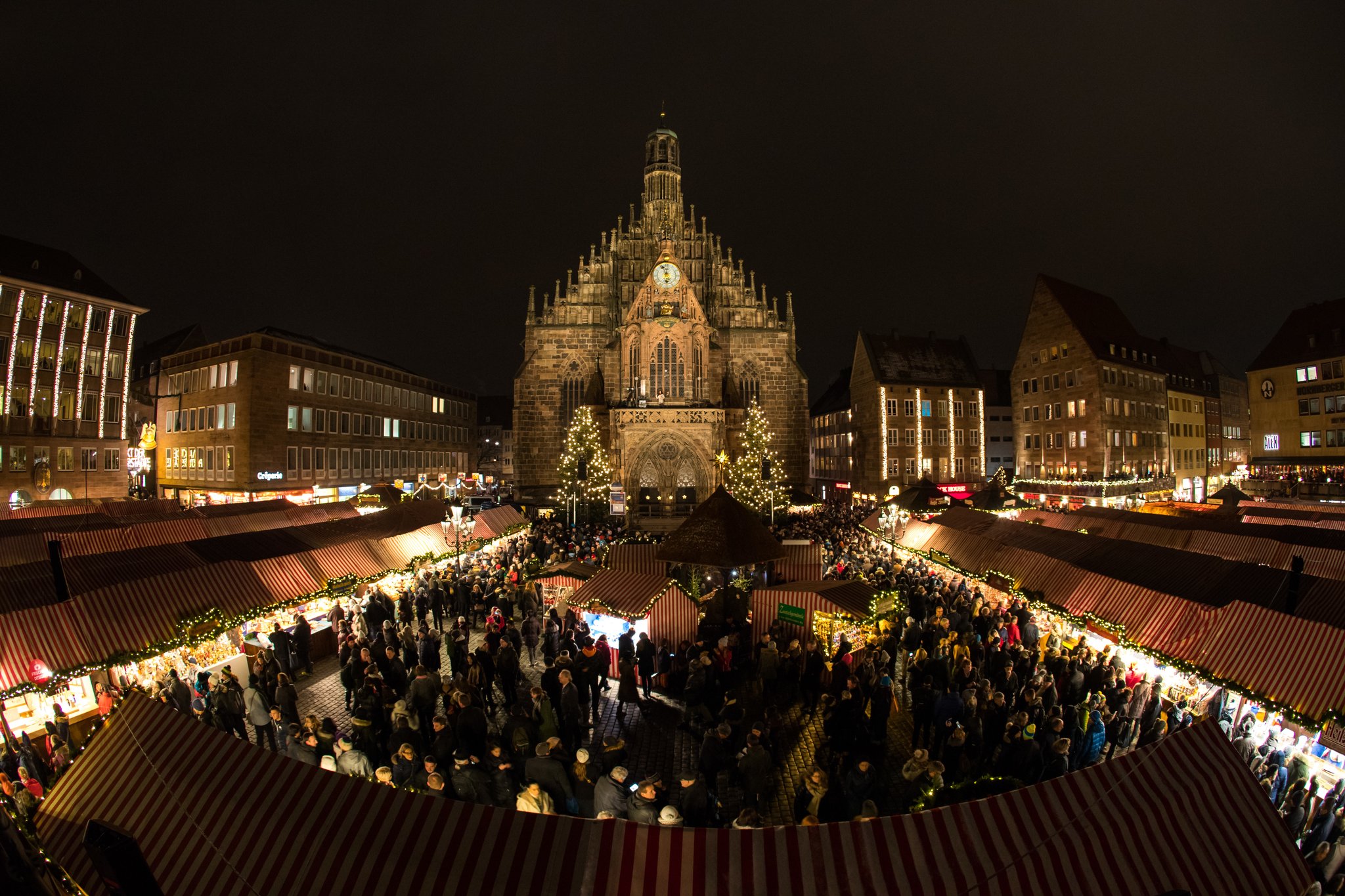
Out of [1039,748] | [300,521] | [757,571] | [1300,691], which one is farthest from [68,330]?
[1300,691]

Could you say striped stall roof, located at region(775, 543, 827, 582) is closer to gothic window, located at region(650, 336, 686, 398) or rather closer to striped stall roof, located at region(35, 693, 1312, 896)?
striped stall roof, located at region(35, 693, 1312, 896)

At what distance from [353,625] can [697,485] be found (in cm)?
2669

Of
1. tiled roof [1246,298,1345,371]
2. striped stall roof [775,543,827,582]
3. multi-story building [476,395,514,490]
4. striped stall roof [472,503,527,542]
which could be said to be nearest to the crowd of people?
striped stall roof [775,543,827,582]

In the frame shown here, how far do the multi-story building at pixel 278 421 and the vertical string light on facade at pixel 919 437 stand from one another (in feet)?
114

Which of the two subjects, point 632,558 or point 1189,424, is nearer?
point 632,558

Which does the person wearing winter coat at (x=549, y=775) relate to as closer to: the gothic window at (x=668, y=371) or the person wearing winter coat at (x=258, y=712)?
the person wearing winter coat at (x=258, y=712)

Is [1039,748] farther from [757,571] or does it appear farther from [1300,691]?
[757,571]

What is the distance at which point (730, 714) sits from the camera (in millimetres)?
8859

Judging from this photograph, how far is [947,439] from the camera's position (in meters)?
45.7

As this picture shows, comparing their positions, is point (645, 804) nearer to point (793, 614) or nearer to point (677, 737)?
point (677, 737)

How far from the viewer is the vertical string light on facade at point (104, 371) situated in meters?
34.7

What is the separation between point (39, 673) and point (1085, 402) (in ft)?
148

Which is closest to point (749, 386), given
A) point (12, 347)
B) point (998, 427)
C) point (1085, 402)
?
point (1085, 402)

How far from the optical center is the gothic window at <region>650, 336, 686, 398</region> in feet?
139
